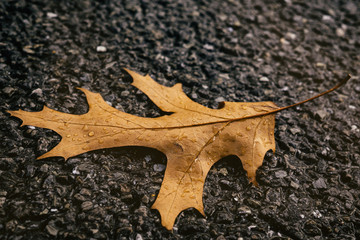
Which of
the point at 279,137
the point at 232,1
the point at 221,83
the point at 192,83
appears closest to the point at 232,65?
the point at 221,83

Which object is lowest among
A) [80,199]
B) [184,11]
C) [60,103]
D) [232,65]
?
[80,199]

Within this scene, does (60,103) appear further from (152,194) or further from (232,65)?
(232,65)

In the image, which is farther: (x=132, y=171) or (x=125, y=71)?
(x=125, y=71)

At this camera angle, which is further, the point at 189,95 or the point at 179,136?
the point at 189,95
